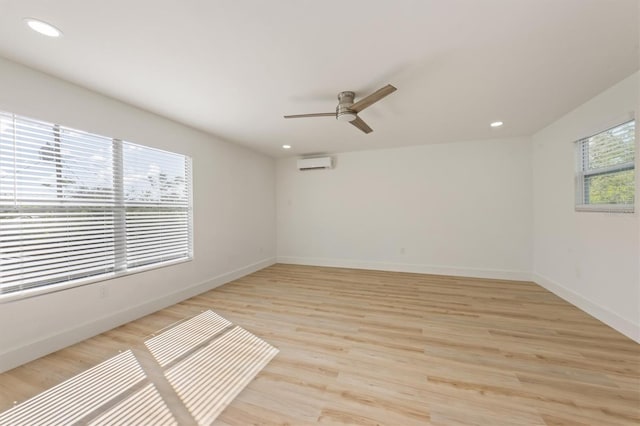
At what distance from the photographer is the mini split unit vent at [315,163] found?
5270 mm

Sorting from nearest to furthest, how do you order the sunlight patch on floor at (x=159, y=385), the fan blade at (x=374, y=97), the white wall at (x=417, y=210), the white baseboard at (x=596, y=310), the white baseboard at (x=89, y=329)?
the sunlight patch on floor at (x=159, y=385), the white baseboard at (x=89, y=329), the fan blade at (x=374, y=97), the white baseboard at (x=596, y=310), the white wall at (x=417, y=210)

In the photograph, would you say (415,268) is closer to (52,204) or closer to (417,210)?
(417,210)

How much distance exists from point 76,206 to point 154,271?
1.11 metres

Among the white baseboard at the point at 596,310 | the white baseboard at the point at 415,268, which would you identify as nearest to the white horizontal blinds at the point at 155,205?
the white baseboard at the point at 415,268

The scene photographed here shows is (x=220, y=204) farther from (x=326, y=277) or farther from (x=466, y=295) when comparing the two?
(x=466, y=295)

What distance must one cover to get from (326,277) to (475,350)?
278 centimetres

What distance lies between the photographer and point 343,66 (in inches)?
81.5

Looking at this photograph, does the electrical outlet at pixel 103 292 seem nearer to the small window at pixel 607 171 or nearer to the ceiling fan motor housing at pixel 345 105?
the ceiling fan motor housing at pixel 345 105

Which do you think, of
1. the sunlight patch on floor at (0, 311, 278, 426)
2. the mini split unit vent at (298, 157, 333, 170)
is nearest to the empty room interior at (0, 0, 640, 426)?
the sunlight patch on floor at (0, 311, 278, 426)

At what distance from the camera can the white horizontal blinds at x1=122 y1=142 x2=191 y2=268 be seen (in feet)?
9.55

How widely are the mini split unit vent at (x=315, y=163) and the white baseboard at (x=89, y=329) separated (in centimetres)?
297

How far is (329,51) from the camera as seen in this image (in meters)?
1.88

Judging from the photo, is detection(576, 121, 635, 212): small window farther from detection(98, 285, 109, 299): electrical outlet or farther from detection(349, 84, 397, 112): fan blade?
detection(98, 285, 109, 299): electrical outlet

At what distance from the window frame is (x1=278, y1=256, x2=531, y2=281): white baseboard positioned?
5.51 ft
